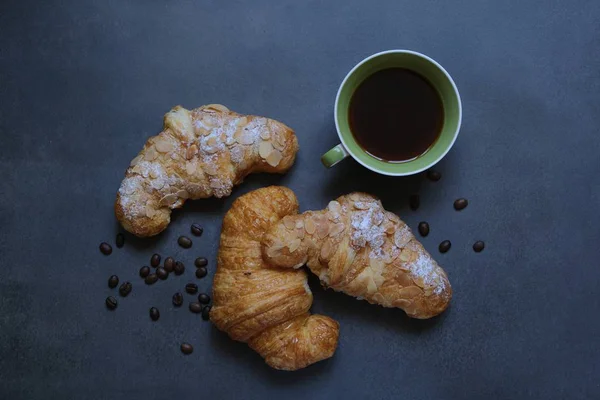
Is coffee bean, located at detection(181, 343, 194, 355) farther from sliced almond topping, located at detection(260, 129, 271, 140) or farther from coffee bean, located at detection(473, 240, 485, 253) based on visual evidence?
coffee bean, located at detection(473, 240, 485, 253)

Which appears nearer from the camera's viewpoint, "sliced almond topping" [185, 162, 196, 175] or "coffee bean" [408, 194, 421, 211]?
"sliced almond topping" [185, 162, 196, 175]

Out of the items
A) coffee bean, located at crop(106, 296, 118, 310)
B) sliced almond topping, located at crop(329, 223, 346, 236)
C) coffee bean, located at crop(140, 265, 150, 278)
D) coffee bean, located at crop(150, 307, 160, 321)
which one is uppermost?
sliced almond topping, located at crop(329, 223, 346, 236)

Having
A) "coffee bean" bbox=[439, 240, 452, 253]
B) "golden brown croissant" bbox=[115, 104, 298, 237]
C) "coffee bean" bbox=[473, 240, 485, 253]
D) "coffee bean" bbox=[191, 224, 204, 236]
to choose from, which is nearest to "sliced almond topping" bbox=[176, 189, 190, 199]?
"golden brown croissant" bbox=[115, 104, 298, 237]

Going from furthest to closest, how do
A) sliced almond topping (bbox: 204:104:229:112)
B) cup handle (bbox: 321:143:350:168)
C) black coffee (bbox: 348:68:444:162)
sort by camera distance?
sliced almond topping (bbox: 204:104:229:112) < black coffee (bbox: 348:68:444:162) < cup handle (bbox: 321:143:350:168)

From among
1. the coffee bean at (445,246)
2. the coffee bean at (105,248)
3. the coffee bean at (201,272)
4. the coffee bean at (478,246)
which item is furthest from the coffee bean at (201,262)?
the coffee bean at (478,246)

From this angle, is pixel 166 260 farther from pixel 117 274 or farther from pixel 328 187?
pixel 328 187

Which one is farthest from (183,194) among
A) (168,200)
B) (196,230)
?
(196,230)

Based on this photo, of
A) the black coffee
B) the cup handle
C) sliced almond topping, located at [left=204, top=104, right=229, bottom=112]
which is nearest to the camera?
the cup handle
